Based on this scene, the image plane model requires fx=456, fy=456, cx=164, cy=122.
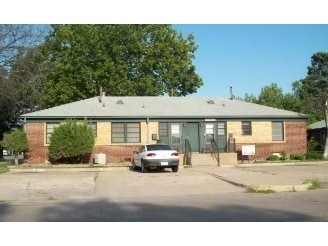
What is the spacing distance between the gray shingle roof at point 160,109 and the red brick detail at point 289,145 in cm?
80

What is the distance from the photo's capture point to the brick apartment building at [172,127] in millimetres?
28842

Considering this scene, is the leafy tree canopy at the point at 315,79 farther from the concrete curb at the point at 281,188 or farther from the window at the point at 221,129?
the concrete curb at the point at 281,188

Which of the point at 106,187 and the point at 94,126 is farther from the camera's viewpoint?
the point at 94,126

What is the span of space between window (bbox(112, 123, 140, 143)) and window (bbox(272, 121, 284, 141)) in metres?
9.29

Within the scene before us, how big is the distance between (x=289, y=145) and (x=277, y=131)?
1248mm

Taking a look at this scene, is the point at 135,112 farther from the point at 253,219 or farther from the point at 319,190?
the point at 253,219

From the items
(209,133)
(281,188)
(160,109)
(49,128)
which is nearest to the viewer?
(281,188)

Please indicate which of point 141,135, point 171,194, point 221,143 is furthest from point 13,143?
point 171,194

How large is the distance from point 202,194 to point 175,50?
36.2 metres

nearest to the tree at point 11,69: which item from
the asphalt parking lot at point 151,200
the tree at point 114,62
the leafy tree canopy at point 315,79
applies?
the tree at point 114,62

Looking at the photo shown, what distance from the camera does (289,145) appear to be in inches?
1227

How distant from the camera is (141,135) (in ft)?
96.9

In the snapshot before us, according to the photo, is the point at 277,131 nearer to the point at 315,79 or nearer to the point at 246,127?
the point at 246,127

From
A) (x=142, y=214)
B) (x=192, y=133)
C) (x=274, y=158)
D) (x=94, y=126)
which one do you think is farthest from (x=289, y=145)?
(x=142, y=214)
